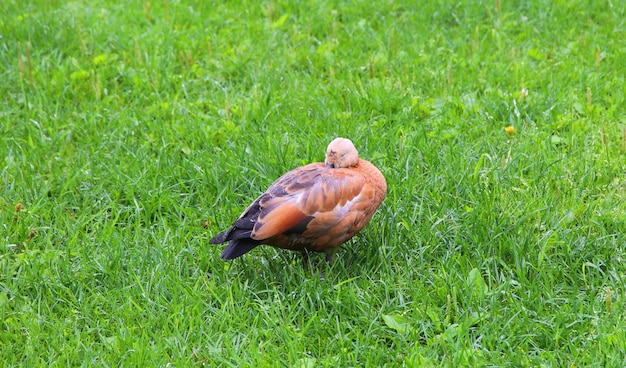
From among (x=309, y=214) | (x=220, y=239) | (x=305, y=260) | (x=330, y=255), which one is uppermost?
(x=309, y=214)

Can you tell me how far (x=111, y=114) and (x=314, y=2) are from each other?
224 centimetres

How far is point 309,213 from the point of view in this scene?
4332mm

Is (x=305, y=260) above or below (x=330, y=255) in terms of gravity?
below

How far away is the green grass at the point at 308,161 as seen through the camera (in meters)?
4.05

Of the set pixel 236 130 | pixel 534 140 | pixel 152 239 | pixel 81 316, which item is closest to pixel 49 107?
pixel 236 130

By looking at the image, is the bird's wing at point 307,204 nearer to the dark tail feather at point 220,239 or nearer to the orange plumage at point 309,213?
the orange plumage at point 309,213

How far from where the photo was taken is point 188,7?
753 cm

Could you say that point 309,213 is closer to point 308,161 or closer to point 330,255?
point 330,255

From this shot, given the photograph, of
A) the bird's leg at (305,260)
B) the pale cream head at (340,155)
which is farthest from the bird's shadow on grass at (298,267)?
the pale cream head at (340,155)

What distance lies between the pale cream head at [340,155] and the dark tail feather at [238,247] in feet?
Result: 2.09

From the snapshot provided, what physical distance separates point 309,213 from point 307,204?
0.05m

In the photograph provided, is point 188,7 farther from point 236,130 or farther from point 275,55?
point 236,130

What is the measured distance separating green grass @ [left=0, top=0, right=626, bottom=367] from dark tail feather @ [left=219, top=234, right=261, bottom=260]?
188mm

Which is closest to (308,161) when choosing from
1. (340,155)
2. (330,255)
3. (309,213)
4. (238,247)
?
(340,155)
